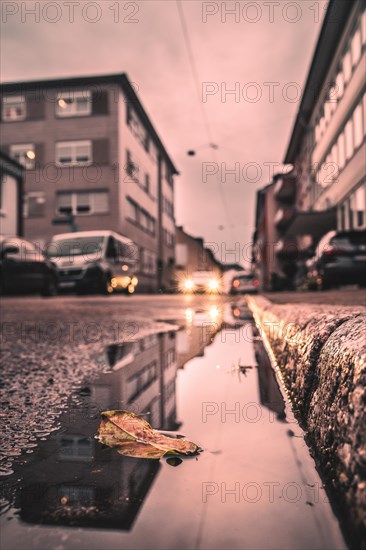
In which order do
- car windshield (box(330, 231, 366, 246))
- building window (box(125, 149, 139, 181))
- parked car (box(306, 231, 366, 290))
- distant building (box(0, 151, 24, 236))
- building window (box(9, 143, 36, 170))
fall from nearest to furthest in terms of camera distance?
parked car (box(306, 231, 366, 290)), car windshield (box(330, 231, 366, 246)), distant building (box(0, 151, 24, 236)), building window (box(9, 143, 36, 170)), building window (box(125, 149, 139, 181))

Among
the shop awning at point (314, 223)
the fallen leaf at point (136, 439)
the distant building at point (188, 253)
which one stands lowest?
the fallen leaf at point (136, 439)

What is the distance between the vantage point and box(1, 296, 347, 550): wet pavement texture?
0.92 metres

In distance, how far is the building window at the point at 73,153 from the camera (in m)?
31.0

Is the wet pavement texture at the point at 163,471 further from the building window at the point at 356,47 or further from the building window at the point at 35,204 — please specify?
the building window at the point at 35,204

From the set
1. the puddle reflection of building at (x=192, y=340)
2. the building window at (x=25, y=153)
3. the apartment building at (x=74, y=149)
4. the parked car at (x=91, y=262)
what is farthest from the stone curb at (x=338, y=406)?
the building window at (x=25, y=153)

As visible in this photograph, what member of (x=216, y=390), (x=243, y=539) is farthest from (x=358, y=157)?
(x=243, y=539)

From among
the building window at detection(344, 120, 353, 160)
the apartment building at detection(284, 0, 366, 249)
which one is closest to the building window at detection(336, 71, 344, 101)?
the apartment building at detection(284, 0, 366, 249)

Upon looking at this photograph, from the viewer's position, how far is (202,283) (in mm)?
27281

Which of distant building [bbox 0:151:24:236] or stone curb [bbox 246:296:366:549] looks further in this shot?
distant building [bbox 0:151:24:236]

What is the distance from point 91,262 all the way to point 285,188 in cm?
3185

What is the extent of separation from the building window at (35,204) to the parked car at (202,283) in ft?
32.9

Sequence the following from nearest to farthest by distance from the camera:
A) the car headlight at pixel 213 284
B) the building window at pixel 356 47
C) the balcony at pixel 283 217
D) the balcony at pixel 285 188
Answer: the building window at pixel 356 47 → the car headlight at pixel 213 284 → the balcony at pixel 283 217 → the balcony at pixel 285 188

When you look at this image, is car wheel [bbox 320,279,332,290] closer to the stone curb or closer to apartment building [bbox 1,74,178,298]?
the stone curb

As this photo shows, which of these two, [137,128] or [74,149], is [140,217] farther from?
[74,149]
